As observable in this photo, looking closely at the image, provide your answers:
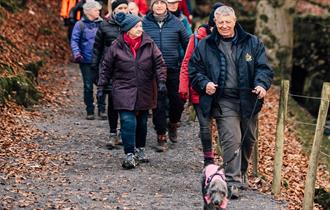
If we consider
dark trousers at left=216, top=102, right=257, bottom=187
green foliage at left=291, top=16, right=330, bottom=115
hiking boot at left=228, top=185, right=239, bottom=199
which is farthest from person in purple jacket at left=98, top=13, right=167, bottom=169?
green foliage at left=291, top=16, right=330, bottom=115

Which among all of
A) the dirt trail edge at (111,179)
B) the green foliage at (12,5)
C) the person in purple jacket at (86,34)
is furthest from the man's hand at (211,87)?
the green foliage at (12,5)

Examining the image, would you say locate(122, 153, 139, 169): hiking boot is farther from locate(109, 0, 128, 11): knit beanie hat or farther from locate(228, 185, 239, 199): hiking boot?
locate(109, 0, 128, 11): knit beanie hat

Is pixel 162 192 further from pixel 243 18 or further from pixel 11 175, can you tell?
pixel 243 18

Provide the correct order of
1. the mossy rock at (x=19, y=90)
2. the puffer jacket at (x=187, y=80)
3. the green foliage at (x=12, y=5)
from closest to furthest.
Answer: the puffer jacket at (x=187, y=80)
the mossy rock at (x=19, y=90)
the green foliage at (x=12, y=5)

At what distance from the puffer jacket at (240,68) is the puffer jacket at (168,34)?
247cm

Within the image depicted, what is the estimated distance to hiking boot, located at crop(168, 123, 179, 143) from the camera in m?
12.0

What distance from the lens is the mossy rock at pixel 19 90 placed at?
13.7 meters

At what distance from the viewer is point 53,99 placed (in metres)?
15.8

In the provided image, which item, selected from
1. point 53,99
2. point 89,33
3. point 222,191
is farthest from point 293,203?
point 53,99

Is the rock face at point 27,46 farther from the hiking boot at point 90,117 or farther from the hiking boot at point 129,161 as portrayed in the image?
the hiking boot at point 129,161

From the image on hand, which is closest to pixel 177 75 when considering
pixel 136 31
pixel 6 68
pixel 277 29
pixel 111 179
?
pixel 136 31

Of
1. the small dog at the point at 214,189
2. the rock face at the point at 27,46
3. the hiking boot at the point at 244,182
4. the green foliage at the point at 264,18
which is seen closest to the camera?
the small dog at the point at 214,189

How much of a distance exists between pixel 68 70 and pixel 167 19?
27.2 feet

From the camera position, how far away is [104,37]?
11.6 meters
